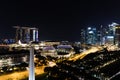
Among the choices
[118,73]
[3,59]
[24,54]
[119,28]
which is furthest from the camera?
[119,28]

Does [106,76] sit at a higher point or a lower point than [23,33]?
lower


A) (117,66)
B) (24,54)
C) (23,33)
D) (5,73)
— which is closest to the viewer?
(5,73)

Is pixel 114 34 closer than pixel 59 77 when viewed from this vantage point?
No

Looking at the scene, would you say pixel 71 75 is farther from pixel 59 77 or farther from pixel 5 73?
pixel 5 73

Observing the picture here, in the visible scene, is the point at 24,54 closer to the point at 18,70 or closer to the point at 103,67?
the point at 18,70

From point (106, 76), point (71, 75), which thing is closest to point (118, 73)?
point (106, 76)

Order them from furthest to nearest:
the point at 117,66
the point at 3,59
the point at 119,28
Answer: the point at 119,28 < the point at 3,59 < the point at 117,66

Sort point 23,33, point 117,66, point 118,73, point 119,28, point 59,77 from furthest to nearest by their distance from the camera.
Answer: point 119,28 → point 23,33 → point 117,66 → point 118,73 → point 59,77

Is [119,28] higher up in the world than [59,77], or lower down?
higher up

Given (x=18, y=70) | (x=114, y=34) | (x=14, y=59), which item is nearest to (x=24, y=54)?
(x=14, y=59)
